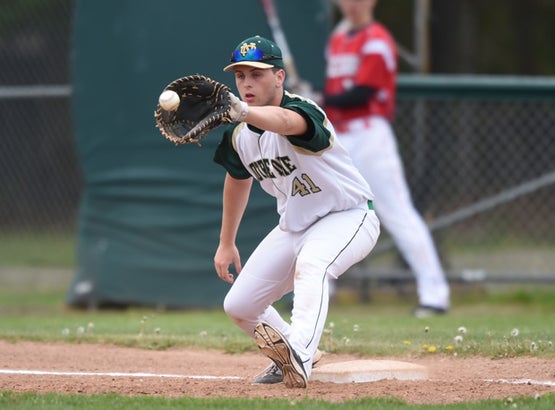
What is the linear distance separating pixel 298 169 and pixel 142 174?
4547 millimetres

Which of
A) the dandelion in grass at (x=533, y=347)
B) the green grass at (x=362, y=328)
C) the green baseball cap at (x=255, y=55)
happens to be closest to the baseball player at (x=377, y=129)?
the green grass at (x=362, y=328)

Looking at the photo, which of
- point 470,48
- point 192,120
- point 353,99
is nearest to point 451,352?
point 192,120

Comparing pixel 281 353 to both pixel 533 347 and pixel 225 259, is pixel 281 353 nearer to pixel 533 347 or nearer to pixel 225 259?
pixel 225 259

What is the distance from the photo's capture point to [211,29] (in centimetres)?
935

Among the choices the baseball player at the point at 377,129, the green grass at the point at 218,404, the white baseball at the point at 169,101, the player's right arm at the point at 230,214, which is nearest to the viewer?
the green grass at the point at 218,404

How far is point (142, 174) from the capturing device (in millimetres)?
9570

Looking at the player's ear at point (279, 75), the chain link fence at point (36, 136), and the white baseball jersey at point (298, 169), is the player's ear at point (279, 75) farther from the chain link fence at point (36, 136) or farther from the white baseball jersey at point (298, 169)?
the chain link fence at point (36, 136)

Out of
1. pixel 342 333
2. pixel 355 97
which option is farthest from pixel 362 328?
pixel 355 97

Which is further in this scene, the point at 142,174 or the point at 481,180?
the point at 481,180

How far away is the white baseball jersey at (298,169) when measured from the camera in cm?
518

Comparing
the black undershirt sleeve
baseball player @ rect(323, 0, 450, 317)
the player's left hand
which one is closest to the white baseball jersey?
the player's left hand

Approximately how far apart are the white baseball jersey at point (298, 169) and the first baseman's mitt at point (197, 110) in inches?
18.3

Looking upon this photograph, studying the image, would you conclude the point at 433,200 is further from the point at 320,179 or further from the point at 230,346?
the point at 320,179

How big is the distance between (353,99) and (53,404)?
464 cm
